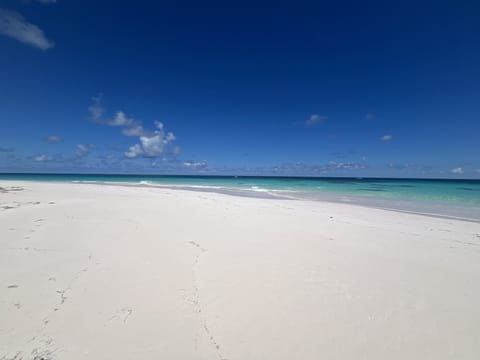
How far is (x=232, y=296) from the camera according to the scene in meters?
3.47

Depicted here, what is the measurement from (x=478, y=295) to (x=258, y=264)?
391 cm

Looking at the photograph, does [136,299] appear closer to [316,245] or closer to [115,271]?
[115,271]

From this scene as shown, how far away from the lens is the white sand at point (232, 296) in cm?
251

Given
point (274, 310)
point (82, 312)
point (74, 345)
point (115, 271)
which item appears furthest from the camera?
point (115, 271)

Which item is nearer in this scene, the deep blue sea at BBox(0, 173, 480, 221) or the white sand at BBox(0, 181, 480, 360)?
the white sand at BBox(0, 181, 480, 360)

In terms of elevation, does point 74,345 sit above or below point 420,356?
above

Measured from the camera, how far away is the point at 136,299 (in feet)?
10.8

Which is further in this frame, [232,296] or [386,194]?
[386,194]

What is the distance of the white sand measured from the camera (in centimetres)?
251

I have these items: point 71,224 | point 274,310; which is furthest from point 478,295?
point 71,224

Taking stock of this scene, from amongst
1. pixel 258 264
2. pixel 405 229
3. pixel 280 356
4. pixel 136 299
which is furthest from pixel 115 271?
pixel 405 229

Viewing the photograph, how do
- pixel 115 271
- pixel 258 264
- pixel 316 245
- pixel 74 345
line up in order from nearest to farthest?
1. pixel 74 345
2. pixel 115 271
3. pixel 258 264
4. pixel 316 245

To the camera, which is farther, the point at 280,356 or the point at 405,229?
the point at 405,229

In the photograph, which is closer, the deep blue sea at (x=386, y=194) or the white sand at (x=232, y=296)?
the white sand at (x=232, y=296)
